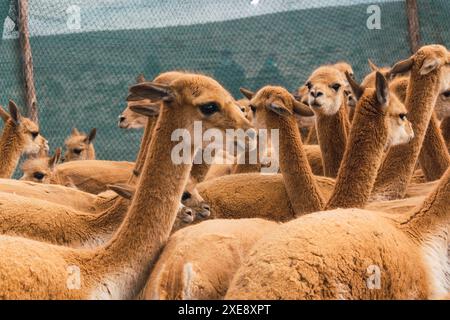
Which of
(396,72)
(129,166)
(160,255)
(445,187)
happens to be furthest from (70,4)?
(445,187)

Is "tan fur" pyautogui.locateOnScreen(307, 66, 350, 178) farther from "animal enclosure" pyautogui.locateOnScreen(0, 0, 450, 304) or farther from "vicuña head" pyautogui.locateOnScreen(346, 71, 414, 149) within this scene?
"vicuña head" pyautogui.locateOnScreen(346, 71, 414, 149)

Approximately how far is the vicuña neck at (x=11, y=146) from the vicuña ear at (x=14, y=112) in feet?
0.23

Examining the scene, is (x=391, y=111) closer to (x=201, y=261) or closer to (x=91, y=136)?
(x=201, y=261)

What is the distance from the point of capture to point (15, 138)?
29.6 ft

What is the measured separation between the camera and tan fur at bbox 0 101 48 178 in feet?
29.1

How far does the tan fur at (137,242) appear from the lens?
4293mm

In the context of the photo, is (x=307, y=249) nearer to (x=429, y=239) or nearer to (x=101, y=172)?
(x=429, y=239)

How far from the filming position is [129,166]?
360 inches

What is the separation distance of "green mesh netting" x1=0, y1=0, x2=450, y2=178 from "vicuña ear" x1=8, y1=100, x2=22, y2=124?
4.04 ft

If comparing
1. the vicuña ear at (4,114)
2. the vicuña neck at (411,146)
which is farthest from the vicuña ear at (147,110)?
the vicuña ear at (4,114)

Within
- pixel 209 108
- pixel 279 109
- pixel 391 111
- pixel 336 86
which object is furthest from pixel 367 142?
pixel 336 86

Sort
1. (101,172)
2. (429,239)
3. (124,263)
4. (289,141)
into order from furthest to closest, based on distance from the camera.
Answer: (101,172) → (289,141) → (124,263) → (429,239)

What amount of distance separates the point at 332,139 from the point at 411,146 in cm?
83

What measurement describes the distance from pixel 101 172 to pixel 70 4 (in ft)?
7.09
